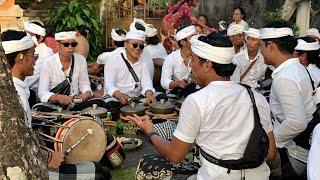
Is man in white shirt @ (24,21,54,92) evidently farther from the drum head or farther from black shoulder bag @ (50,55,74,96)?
the drum head

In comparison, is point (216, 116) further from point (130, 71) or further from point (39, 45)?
point (39, 45)

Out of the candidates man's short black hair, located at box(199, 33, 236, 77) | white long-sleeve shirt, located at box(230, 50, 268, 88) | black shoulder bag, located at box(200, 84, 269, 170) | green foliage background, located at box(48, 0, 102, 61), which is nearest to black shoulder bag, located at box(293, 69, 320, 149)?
black shoulder bag, located at box(200, 84, 269, 170)

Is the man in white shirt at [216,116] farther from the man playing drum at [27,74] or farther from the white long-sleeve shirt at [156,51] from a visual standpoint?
the white long-sleeve shirt at [156,51]

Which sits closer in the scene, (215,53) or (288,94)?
(215,53)

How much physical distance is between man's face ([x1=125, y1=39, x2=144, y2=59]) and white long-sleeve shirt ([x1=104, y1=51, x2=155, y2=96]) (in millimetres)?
173

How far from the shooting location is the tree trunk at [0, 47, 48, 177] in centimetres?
225

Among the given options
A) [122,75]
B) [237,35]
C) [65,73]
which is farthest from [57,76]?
[237,35]

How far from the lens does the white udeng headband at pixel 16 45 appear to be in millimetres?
5035

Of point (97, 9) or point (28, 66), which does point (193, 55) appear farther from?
point (97, 9)

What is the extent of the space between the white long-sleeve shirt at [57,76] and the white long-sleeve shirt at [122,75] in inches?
15.5

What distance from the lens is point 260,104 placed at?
3.85 meters

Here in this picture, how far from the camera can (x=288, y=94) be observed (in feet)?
15.1

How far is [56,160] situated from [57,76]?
298 centimetres

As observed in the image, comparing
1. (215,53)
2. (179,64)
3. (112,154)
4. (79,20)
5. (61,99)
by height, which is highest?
(215,53)
